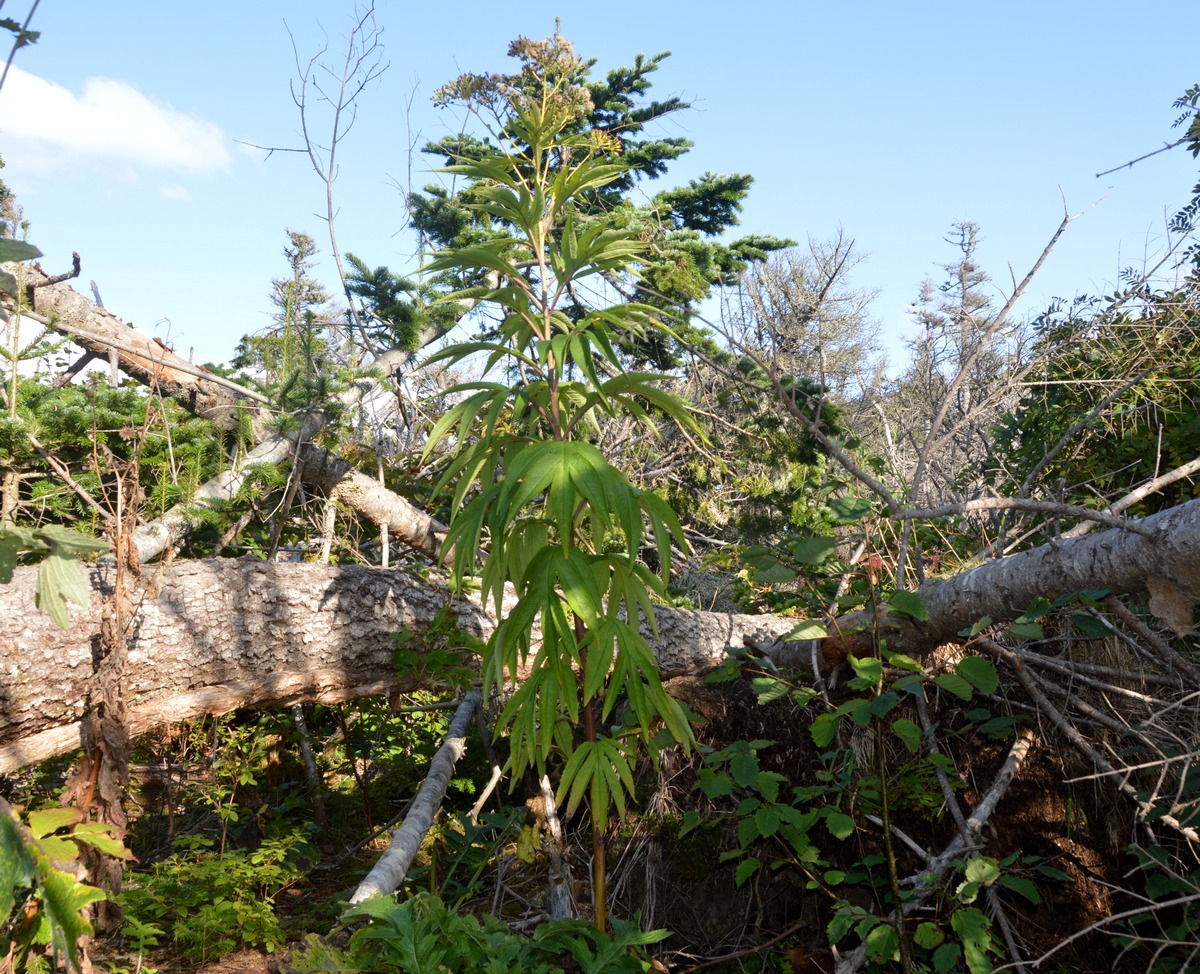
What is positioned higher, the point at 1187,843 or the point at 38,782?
the point at 38,782

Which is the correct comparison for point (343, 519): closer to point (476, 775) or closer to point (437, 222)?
point (476, 775)

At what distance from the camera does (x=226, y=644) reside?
11.1 ft

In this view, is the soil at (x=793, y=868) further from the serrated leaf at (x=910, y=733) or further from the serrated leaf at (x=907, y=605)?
the serrated leaf at (x=907, y=605)

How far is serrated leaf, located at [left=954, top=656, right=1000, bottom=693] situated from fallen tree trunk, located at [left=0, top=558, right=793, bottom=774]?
3.75 feet

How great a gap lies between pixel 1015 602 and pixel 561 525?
1.96 meters

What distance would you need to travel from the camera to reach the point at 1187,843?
253 cm

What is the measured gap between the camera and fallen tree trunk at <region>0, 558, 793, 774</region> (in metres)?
2.94

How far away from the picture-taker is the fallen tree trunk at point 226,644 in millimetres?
2938

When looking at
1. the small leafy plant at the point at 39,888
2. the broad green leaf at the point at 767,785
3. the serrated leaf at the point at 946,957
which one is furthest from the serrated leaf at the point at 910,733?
the small leafy plant at the point at 39,888

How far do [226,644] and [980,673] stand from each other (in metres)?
2.95

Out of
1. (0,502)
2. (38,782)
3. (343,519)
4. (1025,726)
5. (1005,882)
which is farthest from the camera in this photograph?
(343,519)

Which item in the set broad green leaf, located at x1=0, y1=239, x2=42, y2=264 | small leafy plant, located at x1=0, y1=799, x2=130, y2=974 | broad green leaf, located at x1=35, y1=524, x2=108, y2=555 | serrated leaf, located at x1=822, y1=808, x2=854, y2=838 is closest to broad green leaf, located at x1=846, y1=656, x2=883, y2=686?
serrated leaf, located at x1=822, y1=808, x2=854, y2=838

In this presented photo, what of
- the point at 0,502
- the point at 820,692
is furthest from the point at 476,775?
the point at 0,502

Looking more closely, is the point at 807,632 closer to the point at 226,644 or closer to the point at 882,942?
the point at 882,942
